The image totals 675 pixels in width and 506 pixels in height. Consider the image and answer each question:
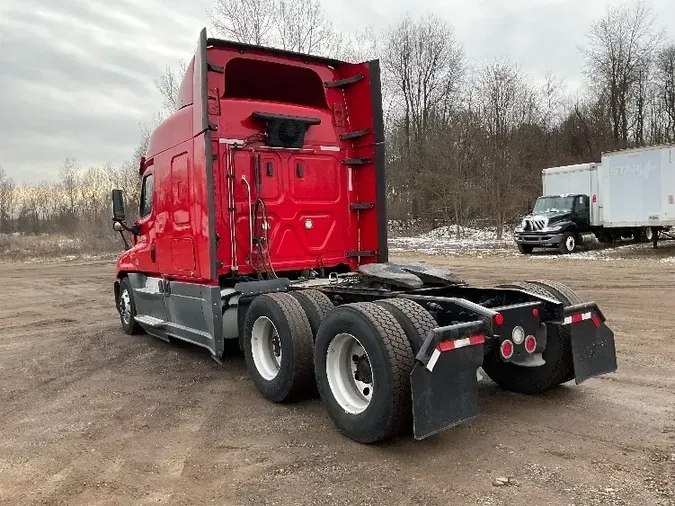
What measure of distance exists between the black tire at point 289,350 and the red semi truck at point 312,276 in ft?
0.04

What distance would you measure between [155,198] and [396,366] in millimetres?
4854

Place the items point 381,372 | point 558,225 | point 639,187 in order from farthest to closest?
point 558,225 < point 639,187 < point 381,372

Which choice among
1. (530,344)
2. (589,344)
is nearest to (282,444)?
(530,344)

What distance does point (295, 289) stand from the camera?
607 cm

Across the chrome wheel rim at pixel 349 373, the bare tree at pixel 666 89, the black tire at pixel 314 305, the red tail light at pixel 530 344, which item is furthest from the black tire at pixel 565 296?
the bare tree at pixel 666 89

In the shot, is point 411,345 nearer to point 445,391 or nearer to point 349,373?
point 445,391

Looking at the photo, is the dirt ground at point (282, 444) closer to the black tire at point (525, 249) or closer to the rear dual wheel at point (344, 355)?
the rear dual wheel at point (344, 355)

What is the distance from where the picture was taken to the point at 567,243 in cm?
2286

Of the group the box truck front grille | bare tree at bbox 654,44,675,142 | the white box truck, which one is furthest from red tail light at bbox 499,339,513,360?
bare tree at bbox 654,44,675,142

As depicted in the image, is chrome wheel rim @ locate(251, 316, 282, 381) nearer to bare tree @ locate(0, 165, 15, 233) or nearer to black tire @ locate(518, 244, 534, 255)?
black tire @ locate(518, 244, 534, 255)

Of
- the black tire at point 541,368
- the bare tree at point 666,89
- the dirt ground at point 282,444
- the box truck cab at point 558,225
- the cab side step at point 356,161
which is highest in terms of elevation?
the bare tree at point 666,89

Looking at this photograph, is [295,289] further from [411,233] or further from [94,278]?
[411,233]

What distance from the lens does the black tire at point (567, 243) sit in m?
22.7

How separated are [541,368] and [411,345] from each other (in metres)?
1.67
